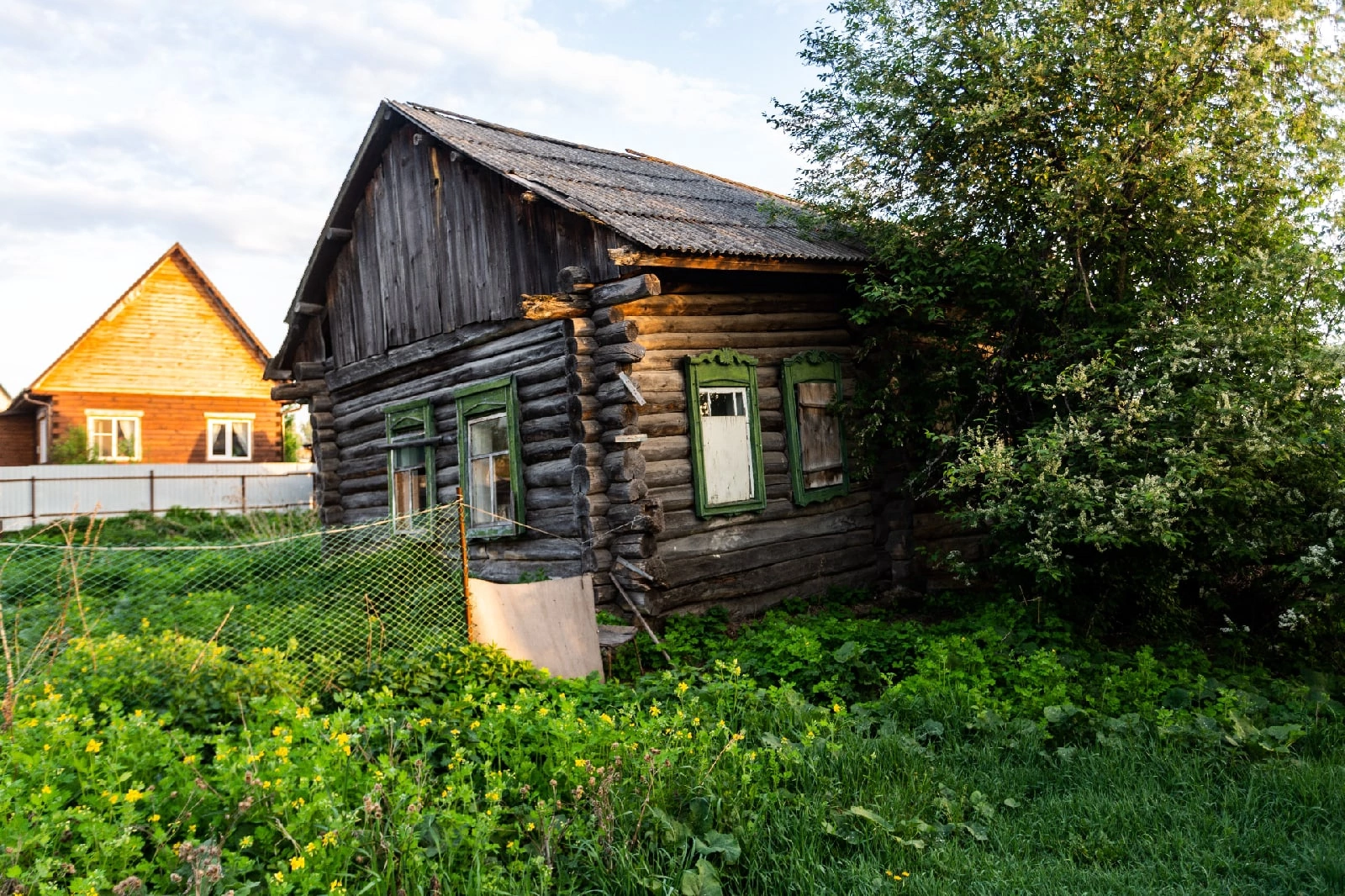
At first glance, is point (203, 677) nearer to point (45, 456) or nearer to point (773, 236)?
point (773, 236)

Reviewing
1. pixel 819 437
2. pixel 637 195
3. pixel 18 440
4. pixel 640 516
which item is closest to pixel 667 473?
pixel 640 516

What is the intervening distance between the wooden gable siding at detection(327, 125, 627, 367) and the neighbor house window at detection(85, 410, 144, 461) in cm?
1762

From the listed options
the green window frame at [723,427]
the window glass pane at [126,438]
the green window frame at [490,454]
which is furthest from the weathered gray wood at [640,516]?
the window glass pane at [126,438]

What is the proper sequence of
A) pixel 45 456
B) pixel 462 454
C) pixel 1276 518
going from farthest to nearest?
pixel 45 456
pixel 462 454
pixel 1276 518

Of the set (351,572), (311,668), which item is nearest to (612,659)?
(351,572)

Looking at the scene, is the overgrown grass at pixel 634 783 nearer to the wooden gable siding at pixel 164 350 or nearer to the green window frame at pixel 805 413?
the green window frame at pixel 805 413

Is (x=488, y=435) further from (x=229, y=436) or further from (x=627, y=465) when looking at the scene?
(x=229, y=436)

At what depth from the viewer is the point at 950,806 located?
185 inches

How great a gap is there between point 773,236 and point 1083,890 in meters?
7.98

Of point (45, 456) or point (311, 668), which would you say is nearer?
point (311, 668)

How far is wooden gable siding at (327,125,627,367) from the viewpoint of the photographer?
10.1 meters

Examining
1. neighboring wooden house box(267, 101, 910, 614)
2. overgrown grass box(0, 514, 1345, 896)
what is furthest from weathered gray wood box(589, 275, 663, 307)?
overgrown grass box(0, 514, 1345, 896)

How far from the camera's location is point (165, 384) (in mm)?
28734

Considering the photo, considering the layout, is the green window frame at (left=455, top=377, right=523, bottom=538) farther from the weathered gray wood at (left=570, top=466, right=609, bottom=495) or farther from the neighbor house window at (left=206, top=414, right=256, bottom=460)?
the neighbor house window at (left=206, top=414, right=256, bottom=460)
